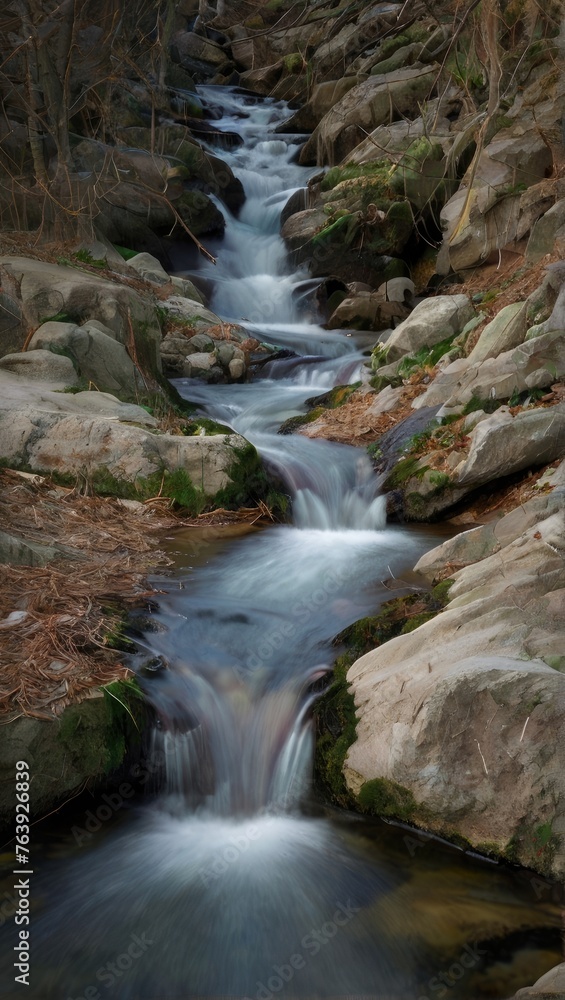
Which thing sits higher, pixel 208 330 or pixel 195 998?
pixel 208 330

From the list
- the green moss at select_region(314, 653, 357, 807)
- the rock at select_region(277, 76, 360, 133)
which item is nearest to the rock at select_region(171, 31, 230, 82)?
the rock at select_region(277, 76, 360, 133)

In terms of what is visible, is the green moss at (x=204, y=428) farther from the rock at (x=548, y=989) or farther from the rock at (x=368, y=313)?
the rock at (x=368, y=313)

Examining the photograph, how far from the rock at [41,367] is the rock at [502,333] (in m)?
3.71

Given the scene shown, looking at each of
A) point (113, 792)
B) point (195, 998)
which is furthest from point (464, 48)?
point (195, 998)

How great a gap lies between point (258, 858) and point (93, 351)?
5236mm

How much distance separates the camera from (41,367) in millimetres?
6887

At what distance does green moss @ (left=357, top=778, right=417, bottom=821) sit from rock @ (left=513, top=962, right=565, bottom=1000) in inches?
35.5

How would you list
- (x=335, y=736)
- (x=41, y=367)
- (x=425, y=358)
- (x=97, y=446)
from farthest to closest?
(x=425, y=358)
(x=41, y=367)
(x=97, y=446)
(x=335, y=736)

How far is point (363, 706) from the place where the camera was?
11.4 feet

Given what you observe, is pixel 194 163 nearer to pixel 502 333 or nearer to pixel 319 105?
pixel 319 105

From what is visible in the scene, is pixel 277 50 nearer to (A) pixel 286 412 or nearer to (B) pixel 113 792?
(A) pixel 286 412

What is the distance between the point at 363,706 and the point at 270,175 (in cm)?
1614

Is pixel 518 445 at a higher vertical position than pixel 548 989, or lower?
higher

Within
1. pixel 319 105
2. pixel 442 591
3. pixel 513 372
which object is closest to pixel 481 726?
pixel 442 591
